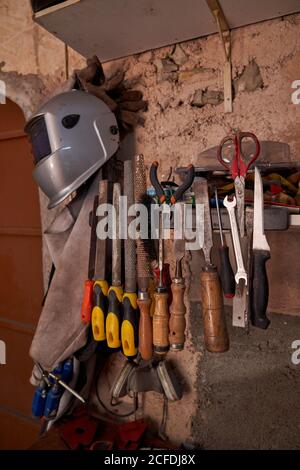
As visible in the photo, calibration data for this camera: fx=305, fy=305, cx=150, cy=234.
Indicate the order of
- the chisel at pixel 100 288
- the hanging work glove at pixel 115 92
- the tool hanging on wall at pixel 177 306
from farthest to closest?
the hanging work glove at pixel 115 92, the chisel at pixel 100 288, the tool hanging on wall at pixel 177 306

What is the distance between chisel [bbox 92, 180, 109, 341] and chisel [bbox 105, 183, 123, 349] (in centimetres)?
2

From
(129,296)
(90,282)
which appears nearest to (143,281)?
(129,296)

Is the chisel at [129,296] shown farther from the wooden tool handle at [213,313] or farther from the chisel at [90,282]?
the wooden tool handle at [213,313]

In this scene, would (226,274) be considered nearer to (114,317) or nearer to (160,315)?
(160,315)

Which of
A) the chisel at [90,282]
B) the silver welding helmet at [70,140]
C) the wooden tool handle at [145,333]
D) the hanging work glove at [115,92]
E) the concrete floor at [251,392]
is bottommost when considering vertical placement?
the concrete floor at [251,392]

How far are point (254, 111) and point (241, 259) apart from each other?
1.66ft

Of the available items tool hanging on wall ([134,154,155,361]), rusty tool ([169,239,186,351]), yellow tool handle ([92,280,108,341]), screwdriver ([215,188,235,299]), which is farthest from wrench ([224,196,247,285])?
yellow tool handle ([92,280,108,341])

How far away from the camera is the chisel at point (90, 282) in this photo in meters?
0.87

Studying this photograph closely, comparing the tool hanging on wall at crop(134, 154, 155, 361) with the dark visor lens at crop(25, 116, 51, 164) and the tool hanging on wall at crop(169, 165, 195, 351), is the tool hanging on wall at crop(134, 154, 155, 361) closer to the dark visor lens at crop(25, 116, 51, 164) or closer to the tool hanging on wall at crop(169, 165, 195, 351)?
the tool hanging on wall at crop(169, 165, 195, 351)

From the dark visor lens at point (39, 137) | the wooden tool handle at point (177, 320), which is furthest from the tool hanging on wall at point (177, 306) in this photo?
the dark visor lens at point (39, 137)

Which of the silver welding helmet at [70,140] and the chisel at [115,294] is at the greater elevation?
the silver welding helmet at [70,140]

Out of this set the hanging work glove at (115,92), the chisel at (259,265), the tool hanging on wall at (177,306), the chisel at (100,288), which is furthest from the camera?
the hanging work glove at (115,92)
